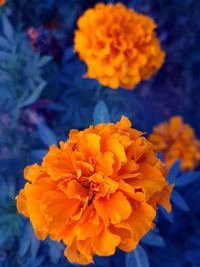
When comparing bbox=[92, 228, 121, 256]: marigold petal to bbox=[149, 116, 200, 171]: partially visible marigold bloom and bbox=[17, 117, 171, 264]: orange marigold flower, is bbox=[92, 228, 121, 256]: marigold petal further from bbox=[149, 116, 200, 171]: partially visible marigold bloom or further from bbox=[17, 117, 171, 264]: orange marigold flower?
bbox=[149, 116, 200, 171]: partially visible marigold bloom

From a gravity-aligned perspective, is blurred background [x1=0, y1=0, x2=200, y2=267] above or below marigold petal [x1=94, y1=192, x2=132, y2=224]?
above

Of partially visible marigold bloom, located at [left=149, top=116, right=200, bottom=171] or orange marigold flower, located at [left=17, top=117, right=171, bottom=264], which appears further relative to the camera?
partially visible marigold bloom, located at [left=149, top=116, right=200, bottom=171]

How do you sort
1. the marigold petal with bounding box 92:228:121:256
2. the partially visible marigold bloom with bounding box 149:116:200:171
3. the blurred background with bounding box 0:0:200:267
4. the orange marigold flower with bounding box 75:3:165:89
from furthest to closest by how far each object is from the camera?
the partially visible marigold bloom with bounding box 149:116:200:171, the orange marigold flower with bounding box 75:3:165:89, the blurred background with bounding box 0:0:200:267, the marigold petal with bounding box 92:228:121:256

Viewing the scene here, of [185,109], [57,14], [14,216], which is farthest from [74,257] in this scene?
[185,109]

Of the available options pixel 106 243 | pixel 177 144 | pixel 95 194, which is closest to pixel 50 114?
pixel 177 144

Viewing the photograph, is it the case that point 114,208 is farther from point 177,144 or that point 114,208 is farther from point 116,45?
point 177,144

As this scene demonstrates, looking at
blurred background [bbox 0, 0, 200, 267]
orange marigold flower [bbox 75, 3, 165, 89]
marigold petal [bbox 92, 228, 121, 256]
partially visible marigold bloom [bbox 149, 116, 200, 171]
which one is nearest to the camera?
marigold petal [bbox 92, 228, 121, 256]

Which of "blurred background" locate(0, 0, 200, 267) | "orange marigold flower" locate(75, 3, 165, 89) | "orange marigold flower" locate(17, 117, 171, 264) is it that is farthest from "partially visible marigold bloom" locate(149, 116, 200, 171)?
"orange marigold flower" locate(17, 117, 171, 264)
